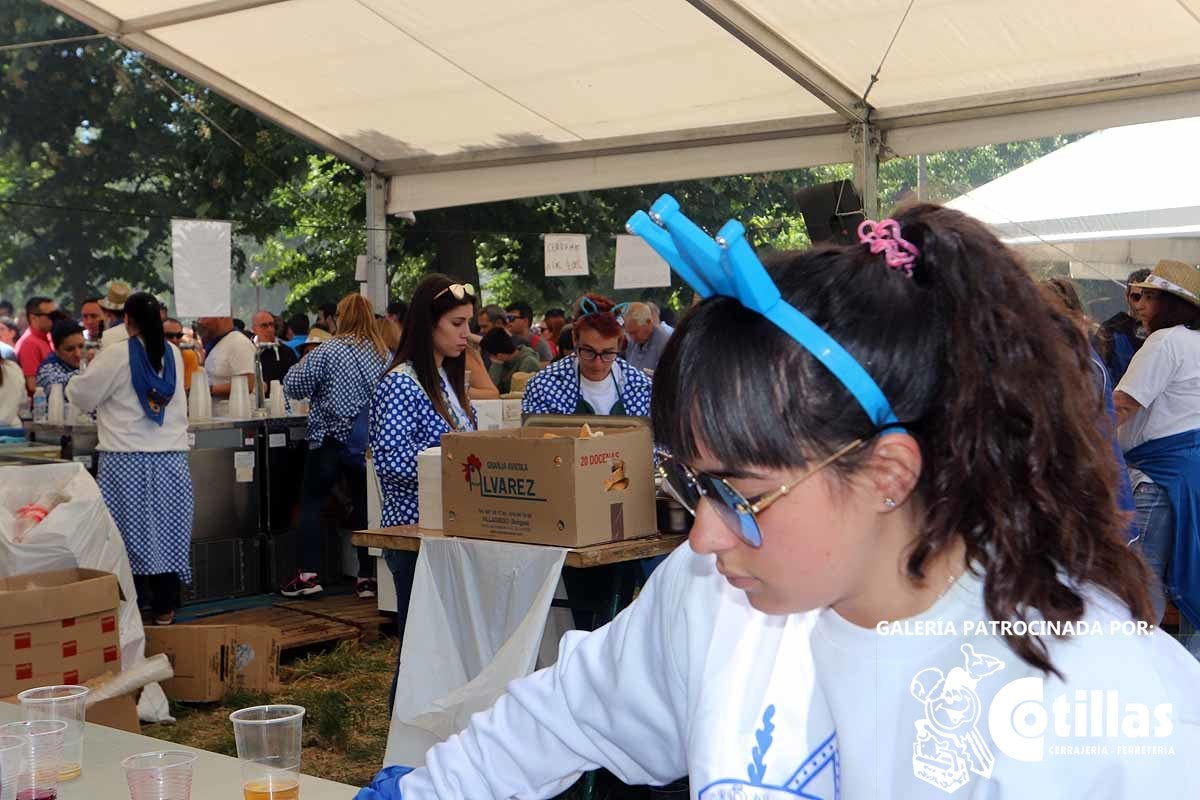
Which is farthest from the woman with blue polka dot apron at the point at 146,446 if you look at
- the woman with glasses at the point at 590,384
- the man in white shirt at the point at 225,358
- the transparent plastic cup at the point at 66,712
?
the transparent plastic cup at the point at 66,712

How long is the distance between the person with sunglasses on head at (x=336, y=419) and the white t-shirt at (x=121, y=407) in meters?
0.94

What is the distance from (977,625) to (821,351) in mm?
308

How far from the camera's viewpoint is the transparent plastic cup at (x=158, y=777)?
155 centimetres

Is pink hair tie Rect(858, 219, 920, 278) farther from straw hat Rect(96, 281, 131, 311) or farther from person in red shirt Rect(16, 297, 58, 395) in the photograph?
person in red shirt Rect(16, 297, 58, 395)

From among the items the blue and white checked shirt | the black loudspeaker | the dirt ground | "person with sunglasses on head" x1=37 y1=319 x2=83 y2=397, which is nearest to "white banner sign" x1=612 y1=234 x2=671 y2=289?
the black loudspeaker

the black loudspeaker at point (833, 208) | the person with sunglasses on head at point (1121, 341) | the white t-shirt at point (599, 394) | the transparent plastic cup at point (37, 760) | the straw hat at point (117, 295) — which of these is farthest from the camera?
the straw hat at point (117, 295)

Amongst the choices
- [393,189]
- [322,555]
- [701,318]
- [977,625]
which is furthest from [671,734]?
[393,189]

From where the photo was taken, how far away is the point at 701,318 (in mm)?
1163

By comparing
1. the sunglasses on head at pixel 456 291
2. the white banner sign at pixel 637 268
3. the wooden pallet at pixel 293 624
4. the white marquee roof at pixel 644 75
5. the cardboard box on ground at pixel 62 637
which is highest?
the white marquee roof at pixel 644 75

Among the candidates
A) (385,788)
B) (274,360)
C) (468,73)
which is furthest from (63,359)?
(385,788)

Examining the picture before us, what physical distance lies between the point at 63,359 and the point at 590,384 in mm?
4774

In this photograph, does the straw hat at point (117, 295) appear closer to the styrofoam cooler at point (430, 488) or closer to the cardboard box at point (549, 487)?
the styrofoam cooler at point (430, 488)

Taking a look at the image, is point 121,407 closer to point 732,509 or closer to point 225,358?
point 225,358
